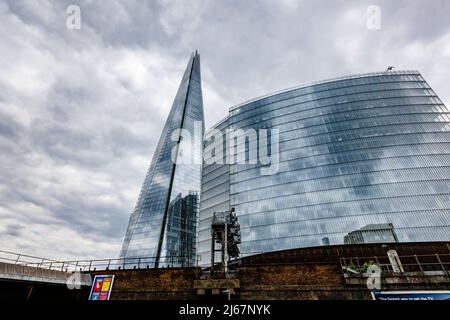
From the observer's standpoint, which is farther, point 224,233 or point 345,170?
point 345,170

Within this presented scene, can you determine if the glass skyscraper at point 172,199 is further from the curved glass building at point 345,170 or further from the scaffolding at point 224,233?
the scaffolding at point 224,233

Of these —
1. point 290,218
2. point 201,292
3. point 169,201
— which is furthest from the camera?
point 169,201

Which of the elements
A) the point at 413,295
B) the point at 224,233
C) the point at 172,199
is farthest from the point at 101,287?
the point at 172,199

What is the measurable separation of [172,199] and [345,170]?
62.3 metres

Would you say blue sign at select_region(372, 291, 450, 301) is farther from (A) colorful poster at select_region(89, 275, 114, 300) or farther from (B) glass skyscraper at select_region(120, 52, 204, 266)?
(B) glass skyscraper at select_region(120, 52, 204, 266)

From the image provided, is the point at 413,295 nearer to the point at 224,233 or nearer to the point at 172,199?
the point at 224,233

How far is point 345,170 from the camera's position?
41.3 m

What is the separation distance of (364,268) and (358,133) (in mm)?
36790

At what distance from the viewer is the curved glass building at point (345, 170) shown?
36.0 metres

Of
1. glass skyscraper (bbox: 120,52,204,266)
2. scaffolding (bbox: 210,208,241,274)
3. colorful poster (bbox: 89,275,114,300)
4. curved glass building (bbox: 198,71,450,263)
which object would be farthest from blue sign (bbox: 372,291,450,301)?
glass skyscraper (bbox: 120,52,204,266)

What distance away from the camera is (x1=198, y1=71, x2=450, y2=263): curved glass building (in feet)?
118

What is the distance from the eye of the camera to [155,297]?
16109 mm

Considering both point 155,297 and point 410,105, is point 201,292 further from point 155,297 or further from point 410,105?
point 410,105
